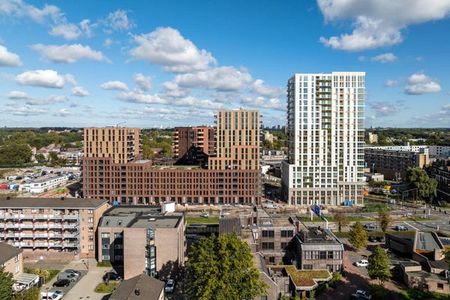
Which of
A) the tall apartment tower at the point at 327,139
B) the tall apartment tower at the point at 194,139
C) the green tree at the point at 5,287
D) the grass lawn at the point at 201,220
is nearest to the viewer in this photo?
the green tree at the point at 5,287

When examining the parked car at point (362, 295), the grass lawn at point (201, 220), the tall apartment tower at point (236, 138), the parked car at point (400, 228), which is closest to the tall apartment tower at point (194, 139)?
the tall apartment tower at point (236, 138)

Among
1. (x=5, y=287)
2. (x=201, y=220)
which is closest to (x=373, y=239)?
(x=201, y=220)

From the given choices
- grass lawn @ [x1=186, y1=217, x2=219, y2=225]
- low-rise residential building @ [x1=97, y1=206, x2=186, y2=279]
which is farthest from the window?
grass lawn @ [x1=186, y1=217, x2=219, y2=225]

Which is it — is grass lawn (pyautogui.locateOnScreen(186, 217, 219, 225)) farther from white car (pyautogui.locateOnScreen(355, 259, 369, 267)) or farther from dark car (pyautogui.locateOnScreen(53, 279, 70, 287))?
dark car (pyautogui.locateOnScreen(53, 279, 70, 287))

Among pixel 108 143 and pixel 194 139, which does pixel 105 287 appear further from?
pixel 194 139

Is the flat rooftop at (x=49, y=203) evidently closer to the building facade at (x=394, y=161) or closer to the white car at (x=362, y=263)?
the white car at (x=362, y=263)

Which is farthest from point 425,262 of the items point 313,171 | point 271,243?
point 313,171
